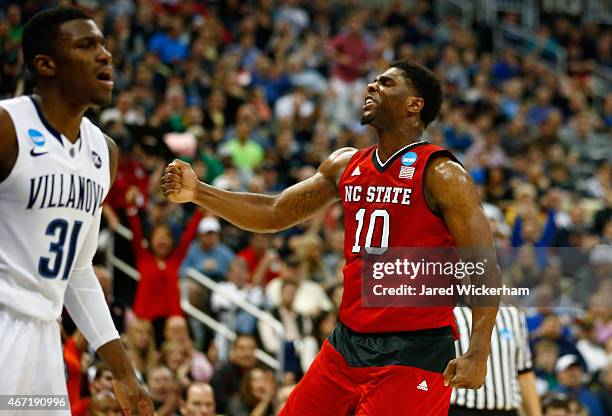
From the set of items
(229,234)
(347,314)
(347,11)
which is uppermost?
(347,11)

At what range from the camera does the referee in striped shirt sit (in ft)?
21.5

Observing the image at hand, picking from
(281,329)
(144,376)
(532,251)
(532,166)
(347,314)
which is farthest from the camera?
(532,166)

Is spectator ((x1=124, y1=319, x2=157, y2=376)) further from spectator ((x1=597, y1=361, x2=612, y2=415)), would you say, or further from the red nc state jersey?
spectator ((x1=597, y1=361, x2=612, y2=415))

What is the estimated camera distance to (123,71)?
1246 cm

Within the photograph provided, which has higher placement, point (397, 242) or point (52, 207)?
point (397, 242)

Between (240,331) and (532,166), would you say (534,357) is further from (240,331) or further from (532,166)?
(532,166)

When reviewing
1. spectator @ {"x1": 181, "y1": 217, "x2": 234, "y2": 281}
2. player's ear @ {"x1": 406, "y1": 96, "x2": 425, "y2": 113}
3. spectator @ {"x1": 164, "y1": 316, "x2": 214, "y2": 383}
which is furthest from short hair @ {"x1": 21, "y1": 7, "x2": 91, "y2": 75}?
spectator @ {"x1": 181, "y1": 217, "x2": 234, "y2": 281}

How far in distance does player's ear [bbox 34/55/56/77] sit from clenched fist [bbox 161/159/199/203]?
40.7 inches

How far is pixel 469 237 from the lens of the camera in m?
4.63

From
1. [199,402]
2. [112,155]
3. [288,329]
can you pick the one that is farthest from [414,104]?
[288,329]

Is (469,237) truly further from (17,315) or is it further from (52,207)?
(17,315)

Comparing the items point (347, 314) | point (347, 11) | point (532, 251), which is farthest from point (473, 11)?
point (347, 314)

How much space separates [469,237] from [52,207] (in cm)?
190

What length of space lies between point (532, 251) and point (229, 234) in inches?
139
